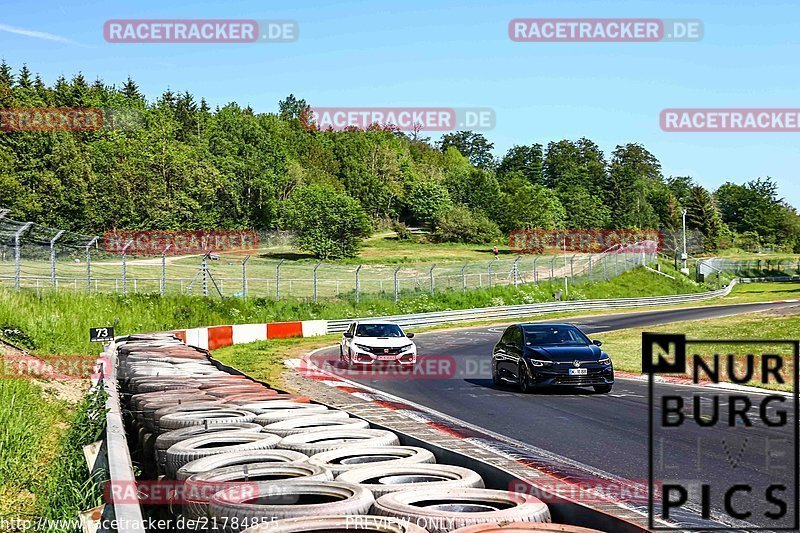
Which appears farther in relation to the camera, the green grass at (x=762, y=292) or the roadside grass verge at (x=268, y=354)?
the green grass at (x=762, y=292)

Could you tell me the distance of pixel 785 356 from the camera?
2527 centimetres

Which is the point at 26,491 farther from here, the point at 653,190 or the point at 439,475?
the point at 653,190

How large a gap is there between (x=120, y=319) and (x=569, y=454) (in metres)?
22.9

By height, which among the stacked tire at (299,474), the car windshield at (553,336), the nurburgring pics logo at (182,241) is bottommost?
the car windshield at (553,336)

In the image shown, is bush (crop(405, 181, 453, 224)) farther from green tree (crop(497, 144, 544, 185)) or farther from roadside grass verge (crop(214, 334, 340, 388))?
roadside grass verge (crop(214, 334, 340, 388))

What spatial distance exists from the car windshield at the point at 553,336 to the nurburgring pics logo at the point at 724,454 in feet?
6.54

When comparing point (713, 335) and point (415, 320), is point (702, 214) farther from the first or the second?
point (713, 335)

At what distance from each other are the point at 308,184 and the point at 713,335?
96779 millimetres

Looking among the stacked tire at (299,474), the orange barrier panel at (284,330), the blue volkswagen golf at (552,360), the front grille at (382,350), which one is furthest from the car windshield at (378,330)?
the stacked tire at (299,474)

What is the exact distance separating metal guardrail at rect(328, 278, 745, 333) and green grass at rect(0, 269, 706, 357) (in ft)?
6.98

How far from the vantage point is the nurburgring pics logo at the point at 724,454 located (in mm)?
7188

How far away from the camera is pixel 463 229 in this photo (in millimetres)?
114312

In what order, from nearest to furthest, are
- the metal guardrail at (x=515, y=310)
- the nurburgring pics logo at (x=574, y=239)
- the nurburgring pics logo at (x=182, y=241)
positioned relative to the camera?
the metal guardrail at (x=515, y=310) → the nurburgring pics logo at (x=182, y=241) → the nurburgring pics logo at (x=574, y=239)

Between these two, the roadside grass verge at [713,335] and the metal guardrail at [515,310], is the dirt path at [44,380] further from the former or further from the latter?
the metal guardrail at [515,310]
